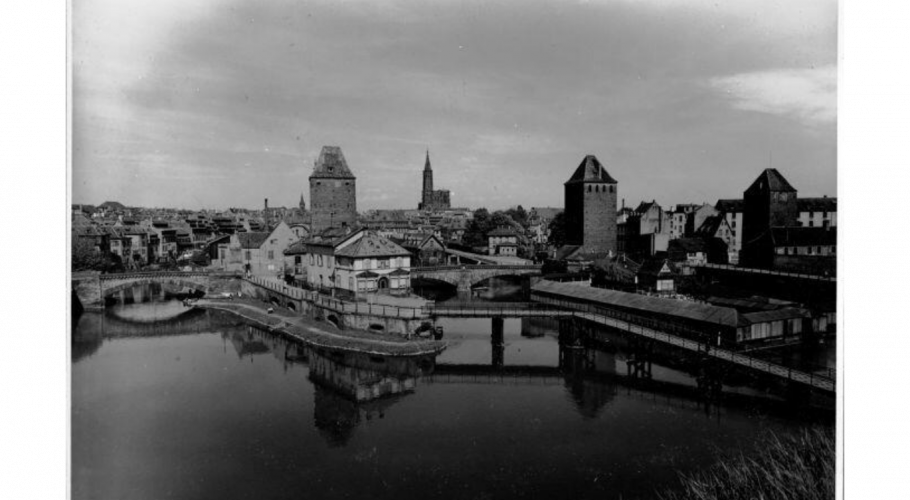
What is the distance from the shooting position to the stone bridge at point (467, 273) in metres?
47.1

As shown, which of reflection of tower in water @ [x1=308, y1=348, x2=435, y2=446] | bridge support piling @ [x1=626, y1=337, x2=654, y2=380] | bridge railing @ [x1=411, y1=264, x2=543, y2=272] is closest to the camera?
reflection of tower in water @ [x1=308, y1=348, x2=435, y2=446]

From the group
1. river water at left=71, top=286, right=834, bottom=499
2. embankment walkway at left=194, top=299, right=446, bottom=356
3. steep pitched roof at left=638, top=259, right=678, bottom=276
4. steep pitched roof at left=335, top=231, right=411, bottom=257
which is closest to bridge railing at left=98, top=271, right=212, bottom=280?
embankment walkway at left=194, top=299, right=446, bottom=356

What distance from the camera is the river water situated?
47.6 ft

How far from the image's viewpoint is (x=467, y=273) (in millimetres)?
48375

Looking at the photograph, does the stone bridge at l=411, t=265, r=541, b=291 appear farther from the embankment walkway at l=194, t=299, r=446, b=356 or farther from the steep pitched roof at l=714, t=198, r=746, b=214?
the steep pitched roof at l=714, t=198, r=746, b=214

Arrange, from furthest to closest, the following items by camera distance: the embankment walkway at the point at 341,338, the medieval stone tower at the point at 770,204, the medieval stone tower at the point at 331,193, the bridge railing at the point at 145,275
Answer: the medieval stone tower at the point at 331,193
the medieval stone tower at the point at 770,204
the bridge railing at the point at 145,275
the embankment walkway at the point at 341,338

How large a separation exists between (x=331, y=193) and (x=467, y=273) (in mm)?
14659

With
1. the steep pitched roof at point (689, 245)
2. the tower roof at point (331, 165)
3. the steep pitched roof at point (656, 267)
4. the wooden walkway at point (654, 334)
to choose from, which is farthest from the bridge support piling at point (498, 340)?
the steep pitched roof at point (689, 245)

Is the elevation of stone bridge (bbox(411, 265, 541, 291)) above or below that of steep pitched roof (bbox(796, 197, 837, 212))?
below

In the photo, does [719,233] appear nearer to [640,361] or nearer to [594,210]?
[594,210]

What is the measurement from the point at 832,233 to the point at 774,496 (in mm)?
44027

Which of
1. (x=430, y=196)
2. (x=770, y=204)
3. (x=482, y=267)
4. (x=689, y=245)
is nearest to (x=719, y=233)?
(x=689, y=245)

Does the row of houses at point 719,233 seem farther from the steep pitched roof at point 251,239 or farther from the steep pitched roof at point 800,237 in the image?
the steep pitched roof at point 251,239

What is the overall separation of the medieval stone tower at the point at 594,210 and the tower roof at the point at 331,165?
875 inches
